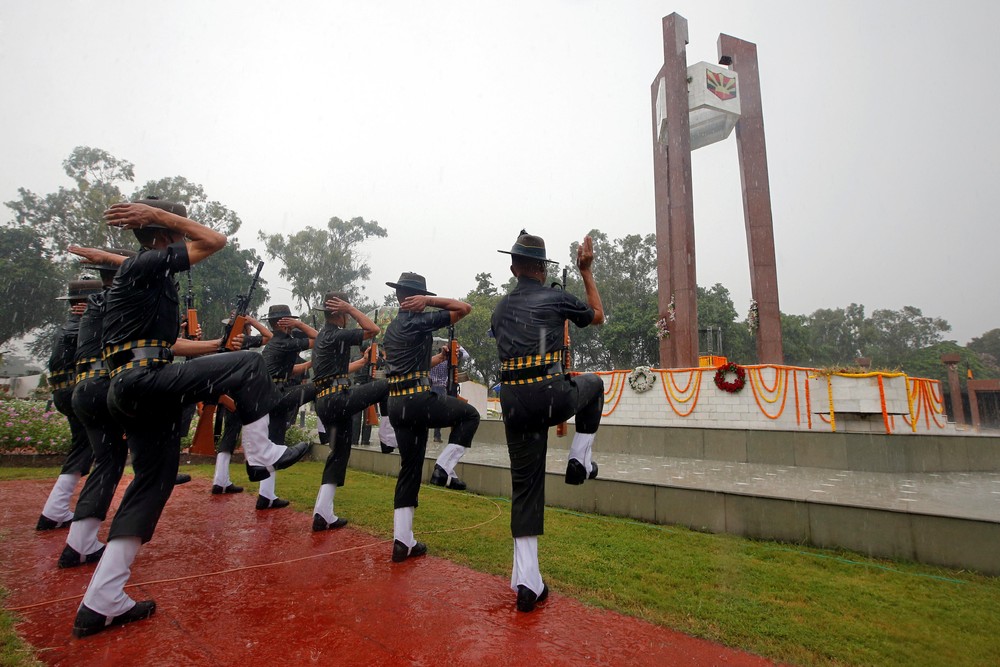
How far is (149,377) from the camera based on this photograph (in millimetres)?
2934

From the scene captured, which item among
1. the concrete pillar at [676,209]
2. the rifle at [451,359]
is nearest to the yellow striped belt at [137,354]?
the rifle at [451,359]

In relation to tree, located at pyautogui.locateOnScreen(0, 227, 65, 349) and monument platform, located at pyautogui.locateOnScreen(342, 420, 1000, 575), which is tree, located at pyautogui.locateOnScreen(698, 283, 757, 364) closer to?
monument platform, located at pyautogui.locateOnScreen(342, 420, 1000, 575)

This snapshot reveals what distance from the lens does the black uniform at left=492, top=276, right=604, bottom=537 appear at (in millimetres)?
3484

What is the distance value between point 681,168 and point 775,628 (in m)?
18.4

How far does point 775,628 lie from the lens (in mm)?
2832

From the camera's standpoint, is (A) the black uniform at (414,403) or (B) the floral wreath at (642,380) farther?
(B) the floral wreath at (642,380)

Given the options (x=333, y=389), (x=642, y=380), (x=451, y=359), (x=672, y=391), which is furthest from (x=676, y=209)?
(x=333, y=389)

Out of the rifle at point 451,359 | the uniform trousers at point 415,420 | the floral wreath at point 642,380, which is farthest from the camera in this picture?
the floral wreath at point 642,380

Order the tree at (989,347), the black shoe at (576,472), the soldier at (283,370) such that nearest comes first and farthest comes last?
the black shoe at (576,472), the soldier at (283,370), the tree at (989,347)

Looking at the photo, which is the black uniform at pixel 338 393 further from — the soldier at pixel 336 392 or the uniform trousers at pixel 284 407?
the uniform trousers at pixel 284 407

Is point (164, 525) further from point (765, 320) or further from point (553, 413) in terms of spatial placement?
point (765, 320)

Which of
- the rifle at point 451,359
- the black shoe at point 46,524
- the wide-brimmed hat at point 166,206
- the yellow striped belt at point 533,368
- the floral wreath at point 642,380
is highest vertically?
the floral wreath at point 642,380

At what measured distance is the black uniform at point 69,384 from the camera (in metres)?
4.87

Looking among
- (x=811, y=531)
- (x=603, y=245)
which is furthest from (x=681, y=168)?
(x=603, y=245)
